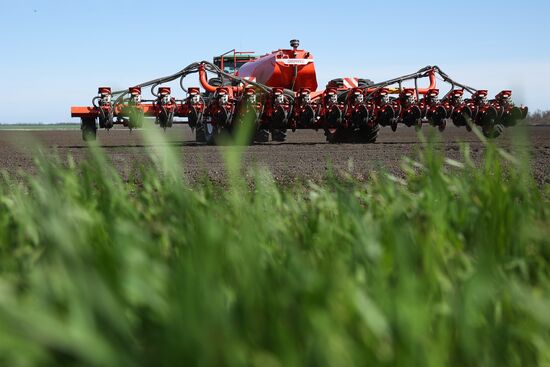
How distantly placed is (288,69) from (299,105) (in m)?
1.91

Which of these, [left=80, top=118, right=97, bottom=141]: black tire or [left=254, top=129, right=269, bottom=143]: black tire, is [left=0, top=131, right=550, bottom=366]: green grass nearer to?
[left=80, top=118, right=97, bottom=141]: black tire

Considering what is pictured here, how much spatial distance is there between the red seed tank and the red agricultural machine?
2 centimetres

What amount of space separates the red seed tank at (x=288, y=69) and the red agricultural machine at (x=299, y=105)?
0.08 feet

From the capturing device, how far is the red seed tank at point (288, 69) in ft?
60.4

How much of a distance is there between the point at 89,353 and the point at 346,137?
57.7ft

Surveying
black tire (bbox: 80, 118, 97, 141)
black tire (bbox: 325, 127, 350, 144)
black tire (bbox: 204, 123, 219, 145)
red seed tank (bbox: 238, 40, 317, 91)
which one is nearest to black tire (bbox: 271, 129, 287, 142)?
black tire (bbox: 204, 123, 219, 145)

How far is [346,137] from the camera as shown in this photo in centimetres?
1825

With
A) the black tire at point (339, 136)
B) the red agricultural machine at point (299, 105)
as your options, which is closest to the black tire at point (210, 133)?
the red agricultural machine at point (299, 105)

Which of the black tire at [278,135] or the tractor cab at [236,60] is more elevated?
the tractor cab at [236,60]

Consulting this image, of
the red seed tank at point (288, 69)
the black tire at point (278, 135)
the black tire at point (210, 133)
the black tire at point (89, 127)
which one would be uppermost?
the red seed tank at point (288, 69)

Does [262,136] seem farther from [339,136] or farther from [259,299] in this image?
[259,299]

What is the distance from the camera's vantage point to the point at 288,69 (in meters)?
18.5

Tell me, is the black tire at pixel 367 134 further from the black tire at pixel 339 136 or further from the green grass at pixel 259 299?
the green grass at pixel 259 299

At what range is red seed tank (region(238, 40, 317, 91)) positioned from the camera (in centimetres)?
1841
